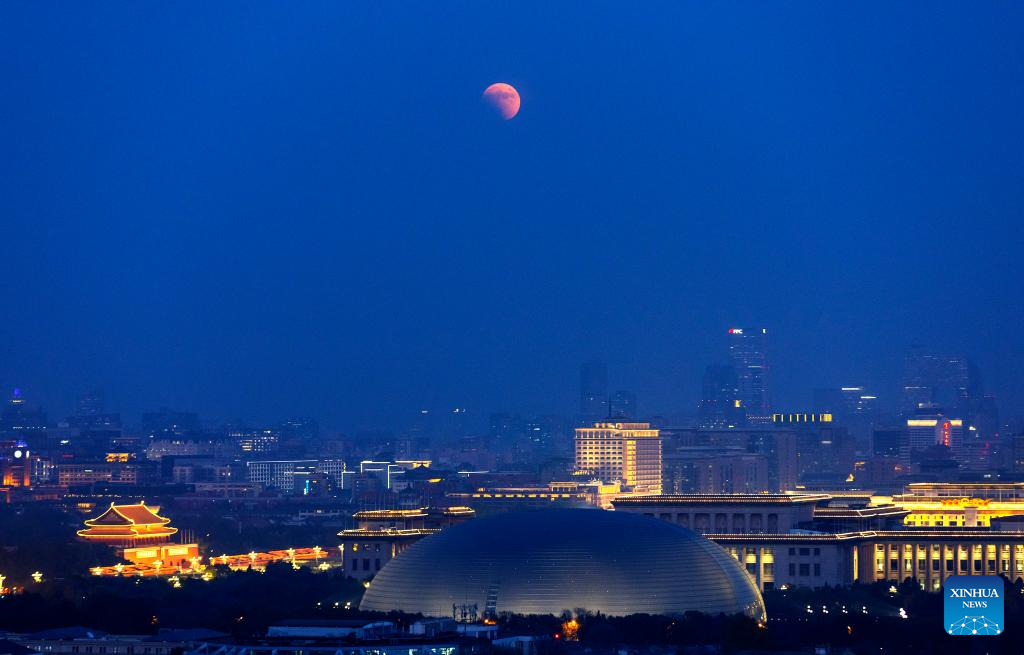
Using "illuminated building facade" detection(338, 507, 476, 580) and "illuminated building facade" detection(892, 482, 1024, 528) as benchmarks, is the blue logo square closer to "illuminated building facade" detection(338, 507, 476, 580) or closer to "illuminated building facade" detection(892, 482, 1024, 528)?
"illuminated building facade" detection(338, 507, 476, 580)

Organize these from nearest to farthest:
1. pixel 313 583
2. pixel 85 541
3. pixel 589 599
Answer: pixel 589 599, pixel 313 583, pixel 85 541

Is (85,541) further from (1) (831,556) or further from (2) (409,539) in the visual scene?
(1) (831,556)

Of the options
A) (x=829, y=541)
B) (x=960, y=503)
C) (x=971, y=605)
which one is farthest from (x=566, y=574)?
(x=960, y=503)

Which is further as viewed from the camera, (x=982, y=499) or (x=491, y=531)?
(x=982, y=499)

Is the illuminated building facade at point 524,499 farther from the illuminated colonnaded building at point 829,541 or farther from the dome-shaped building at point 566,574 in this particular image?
the dome-shaped building at point 566,574

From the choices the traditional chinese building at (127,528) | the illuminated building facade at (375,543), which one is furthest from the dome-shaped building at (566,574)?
the traditional chinese building at (127,528)

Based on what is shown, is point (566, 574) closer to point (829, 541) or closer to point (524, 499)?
point (829, 541)

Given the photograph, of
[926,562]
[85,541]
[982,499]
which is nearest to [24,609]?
[926,562]

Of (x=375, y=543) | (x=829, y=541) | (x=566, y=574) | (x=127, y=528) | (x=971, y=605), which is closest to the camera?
(x=971, y=605)
